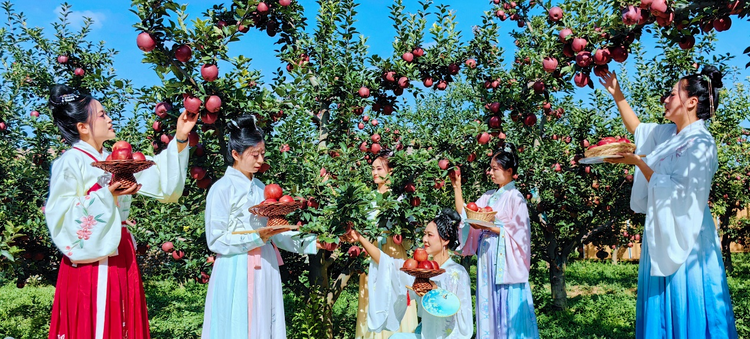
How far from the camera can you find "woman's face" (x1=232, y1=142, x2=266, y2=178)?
3.16m

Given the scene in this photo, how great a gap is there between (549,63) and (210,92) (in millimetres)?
2280

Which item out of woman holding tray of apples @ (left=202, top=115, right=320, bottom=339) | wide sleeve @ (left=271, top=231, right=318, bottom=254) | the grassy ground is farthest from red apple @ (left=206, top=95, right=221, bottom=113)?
the grassy ground

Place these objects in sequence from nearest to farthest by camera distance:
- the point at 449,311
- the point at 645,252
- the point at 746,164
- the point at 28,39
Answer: the point at 645,252 < the point at 449,311 < the point at 28,39 < the point at 746,164

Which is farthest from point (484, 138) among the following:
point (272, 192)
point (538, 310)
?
point (538, 310)

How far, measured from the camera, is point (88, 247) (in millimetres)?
2461

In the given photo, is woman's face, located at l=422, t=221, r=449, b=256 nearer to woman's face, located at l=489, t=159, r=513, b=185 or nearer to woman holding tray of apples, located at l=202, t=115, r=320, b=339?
woman's face, located at l=489, t=159, r=513, b=185

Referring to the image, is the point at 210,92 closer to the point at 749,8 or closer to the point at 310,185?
the point at 310,185

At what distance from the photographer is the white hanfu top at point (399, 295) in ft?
11.2

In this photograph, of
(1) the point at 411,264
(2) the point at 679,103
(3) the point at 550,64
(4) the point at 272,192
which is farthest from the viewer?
(3) the point at 550,64

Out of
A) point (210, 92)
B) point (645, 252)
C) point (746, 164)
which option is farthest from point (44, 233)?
point (746, 164)

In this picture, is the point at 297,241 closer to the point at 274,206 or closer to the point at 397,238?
the point at 274,206

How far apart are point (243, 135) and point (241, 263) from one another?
2.51 ft

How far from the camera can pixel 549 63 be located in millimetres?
3660

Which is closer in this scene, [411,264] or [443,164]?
[411,264]
